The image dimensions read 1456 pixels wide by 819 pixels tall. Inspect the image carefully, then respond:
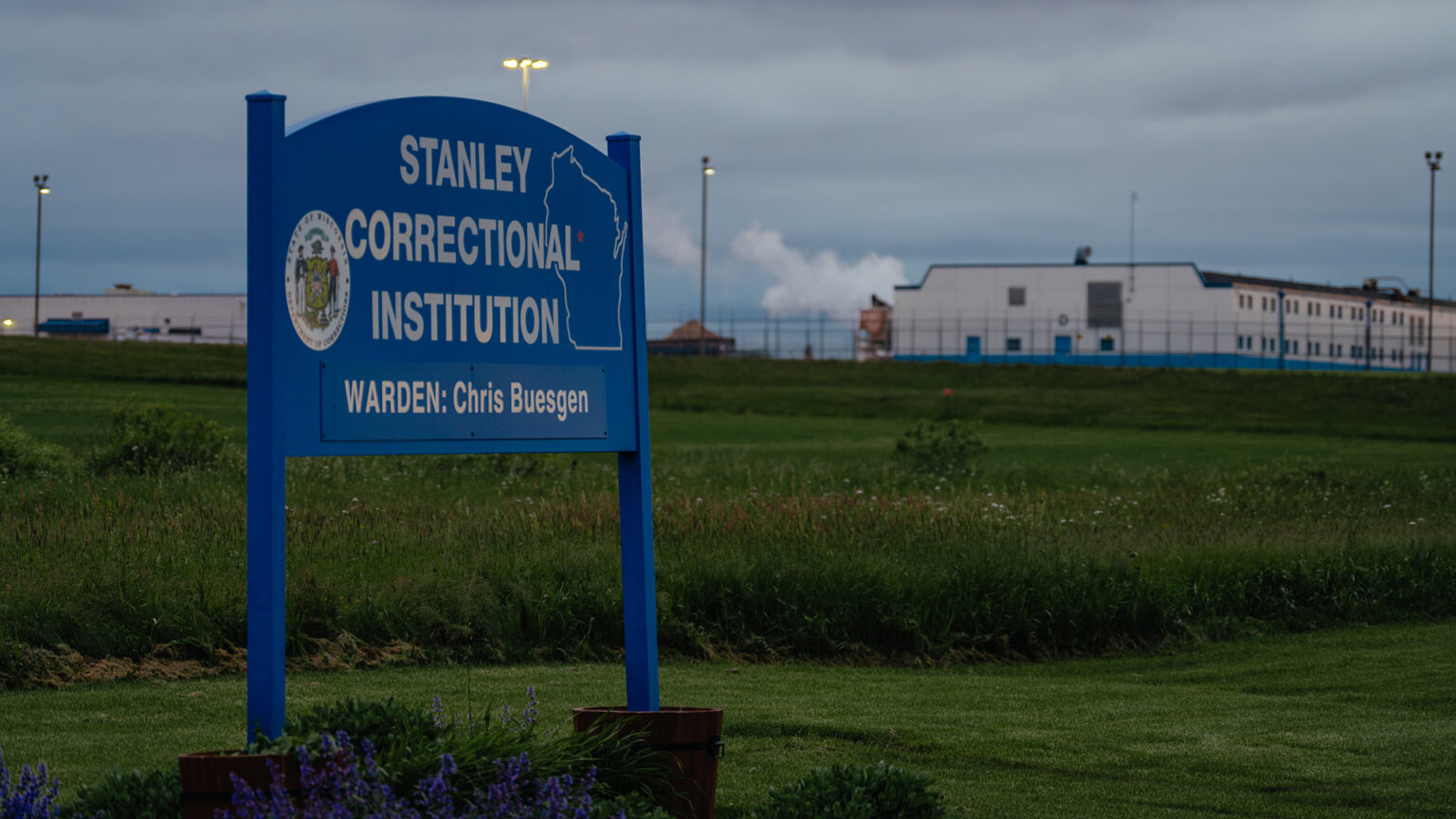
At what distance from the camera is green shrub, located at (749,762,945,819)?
4512mm

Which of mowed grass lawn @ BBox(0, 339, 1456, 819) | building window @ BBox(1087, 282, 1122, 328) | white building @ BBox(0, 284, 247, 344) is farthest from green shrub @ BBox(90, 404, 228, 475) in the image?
white building @ BBox(0, 284, 247, 344)

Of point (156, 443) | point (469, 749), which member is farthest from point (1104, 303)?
point (469, 749)

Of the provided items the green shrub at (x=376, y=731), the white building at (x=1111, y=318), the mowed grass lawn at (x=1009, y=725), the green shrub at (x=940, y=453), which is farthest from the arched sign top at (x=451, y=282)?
the white building at (x=1111, y=318)

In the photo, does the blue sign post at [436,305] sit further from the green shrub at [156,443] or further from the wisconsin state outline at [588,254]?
the green shrub at [156,443]

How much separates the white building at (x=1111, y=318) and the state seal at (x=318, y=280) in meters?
78.9

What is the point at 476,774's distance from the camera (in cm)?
441

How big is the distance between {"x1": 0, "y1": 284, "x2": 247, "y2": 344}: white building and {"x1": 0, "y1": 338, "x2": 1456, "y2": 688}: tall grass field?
232 feet

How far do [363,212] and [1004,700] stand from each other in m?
5.74

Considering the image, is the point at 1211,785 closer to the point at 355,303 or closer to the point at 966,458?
the point at 355,303

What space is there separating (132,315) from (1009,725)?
9572cm

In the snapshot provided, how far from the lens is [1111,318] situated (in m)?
84.8

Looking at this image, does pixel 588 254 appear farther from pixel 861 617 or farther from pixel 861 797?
pixel 861 617

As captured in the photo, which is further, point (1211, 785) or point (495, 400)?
point (1211, 785)

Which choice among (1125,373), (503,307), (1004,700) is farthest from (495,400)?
(1125,373)
